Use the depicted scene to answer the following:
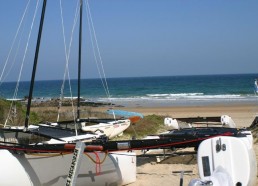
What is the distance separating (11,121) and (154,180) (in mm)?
7121

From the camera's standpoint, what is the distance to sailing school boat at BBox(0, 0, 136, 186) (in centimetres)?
678

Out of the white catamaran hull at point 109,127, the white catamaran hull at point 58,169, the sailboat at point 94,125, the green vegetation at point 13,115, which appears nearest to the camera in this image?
the white catamaran hull at point 58,169

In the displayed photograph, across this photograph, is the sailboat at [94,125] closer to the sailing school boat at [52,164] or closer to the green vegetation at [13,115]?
the sailing school boat at [52,164]

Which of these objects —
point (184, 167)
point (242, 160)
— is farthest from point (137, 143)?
point (184, 167)

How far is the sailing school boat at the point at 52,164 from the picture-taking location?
22.2 ft

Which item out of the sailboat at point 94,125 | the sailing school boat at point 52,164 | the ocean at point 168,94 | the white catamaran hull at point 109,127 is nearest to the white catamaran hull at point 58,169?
the sailing school boat at point 52,164

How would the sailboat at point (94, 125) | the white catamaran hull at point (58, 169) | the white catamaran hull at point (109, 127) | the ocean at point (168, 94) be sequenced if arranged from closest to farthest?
the white catamaran hull at point (58, 169) → the sailboat at point (94, 125) → the white catamaran hull at point (109, 127) → the ocean at point (168, 94)

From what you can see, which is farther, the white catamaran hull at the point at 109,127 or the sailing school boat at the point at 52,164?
the white catamaran hull at the point at 109,127

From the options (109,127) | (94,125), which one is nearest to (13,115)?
(94,125)

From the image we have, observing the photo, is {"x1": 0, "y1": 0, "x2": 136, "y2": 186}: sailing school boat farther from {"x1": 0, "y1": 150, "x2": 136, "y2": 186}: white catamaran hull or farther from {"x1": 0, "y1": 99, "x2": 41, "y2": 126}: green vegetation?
{"x1": 0, "y1": 99, "x2": 41, "y2": 126}: green vegetation

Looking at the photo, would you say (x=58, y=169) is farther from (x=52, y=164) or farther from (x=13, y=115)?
(x=13, y=115)

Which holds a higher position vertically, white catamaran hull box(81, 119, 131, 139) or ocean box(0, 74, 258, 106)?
white catamaran hull box(81, 119, 131, 139)

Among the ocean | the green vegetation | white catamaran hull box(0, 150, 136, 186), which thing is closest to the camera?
white catamaran hull box(0, 150, 136, 186)

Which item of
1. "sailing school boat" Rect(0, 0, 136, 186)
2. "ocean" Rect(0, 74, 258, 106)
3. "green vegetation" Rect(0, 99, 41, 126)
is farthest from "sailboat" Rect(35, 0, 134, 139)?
"green vegetation" Rect(0, 99, 41, 126)
